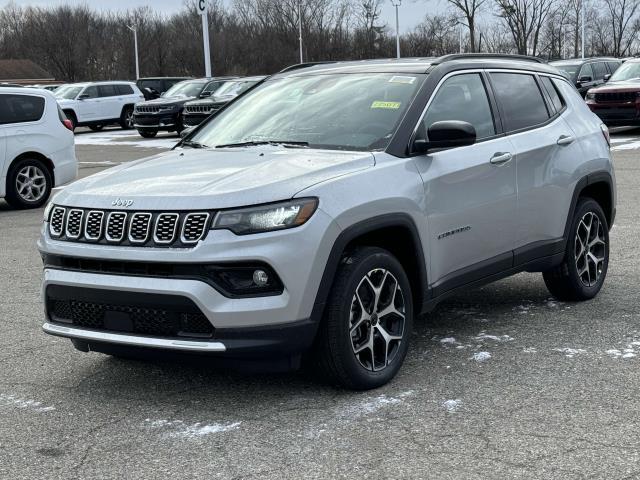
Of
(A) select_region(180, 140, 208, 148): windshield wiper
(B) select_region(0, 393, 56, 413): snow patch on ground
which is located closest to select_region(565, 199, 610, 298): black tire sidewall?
(A) select_region(180, 140, 208, 148): windshield wiper

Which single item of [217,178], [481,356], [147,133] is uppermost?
[217,178]

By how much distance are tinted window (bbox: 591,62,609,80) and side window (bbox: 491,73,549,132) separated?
22774mm

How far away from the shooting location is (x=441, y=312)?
6.47 m

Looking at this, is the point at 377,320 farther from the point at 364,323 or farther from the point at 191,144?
the point at 191,144

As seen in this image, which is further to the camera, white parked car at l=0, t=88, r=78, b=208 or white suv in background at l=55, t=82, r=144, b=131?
white suv in background at l=55, t=82, r=144, b=131

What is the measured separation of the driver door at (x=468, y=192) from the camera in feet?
17.1

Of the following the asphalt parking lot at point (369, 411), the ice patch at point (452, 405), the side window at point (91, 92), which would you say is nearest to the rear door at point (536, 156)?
the asphalt parking lot at point (369, 411)

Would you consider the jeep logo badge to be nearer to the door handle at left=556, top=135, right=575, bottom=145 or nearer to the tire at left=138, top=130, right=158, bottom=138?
the door handle at left=556, top=135, right=575, bottom=145

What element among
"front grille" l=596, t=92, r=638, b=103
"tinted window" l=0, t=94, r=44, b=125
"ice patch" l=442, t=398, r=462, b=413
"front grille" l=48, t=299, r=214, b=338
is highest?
"tinted window" l=0, t=94, r=44, b=125

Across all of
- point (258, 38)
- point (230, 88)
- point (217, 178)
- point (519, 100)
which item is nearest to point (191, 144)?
point (217, 178)

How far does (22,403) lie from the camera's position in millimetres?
4820

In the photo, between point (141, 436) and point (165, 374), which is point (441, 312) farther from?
point (141, 436)

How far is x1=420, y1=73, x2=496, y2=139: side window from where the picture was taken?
5500 mm

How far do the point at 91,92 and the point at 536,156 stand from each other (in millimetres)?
30212
